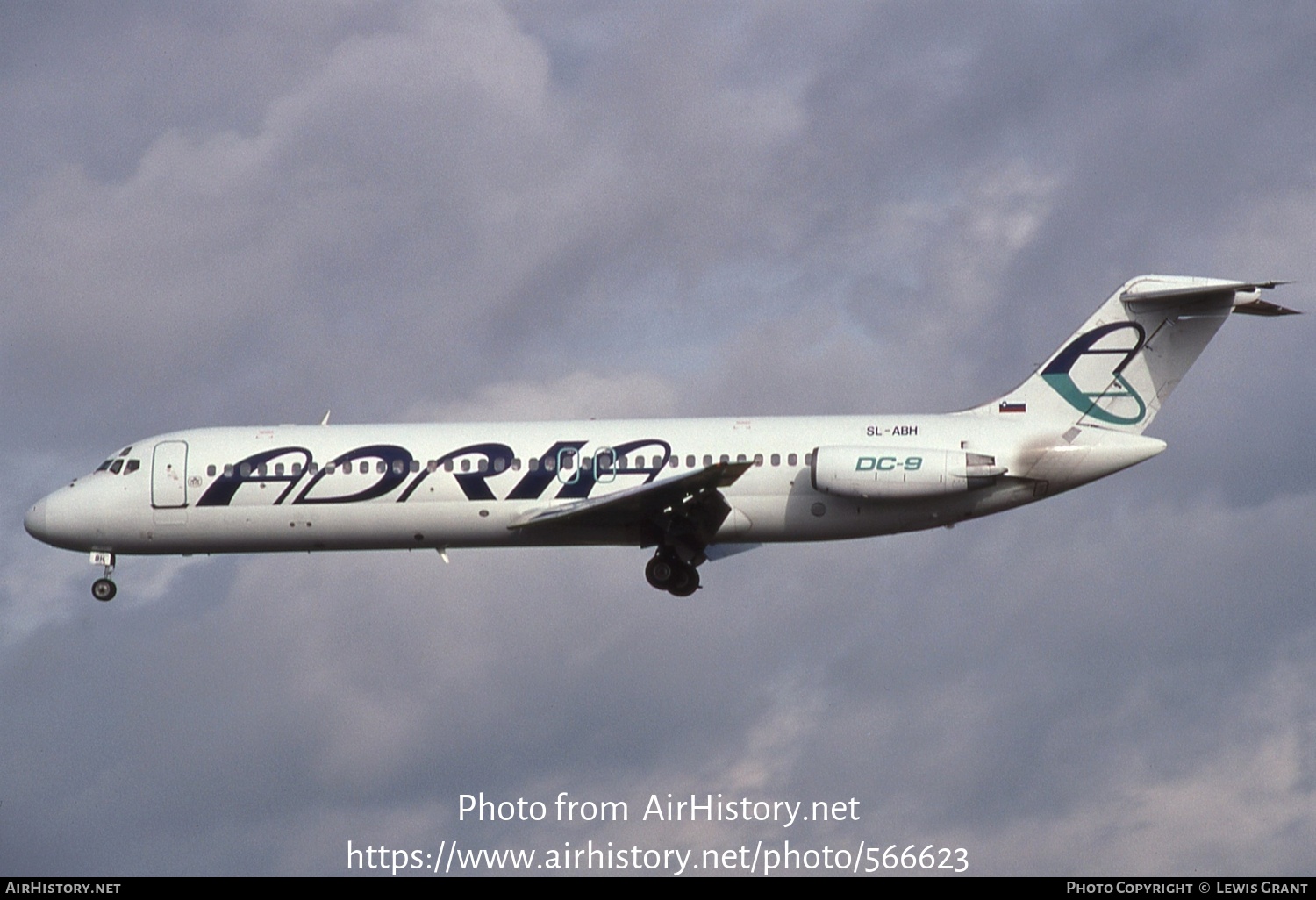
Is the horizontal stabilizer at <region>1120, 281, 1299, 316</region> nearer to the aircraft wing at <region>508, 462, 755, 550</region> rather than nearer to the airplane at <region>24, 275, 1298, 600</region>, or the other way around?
the airplane at <region>24, 275, 1298, 600</region>

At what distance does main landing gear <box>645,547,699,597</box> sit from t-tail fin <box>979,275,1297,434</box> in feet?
23.3

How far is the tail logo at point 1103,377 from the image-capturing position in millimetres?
40125

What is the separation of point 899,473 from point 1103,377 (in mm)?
4908

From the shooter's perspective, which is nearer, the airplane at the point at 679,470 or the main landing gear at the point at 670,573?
the airplane at the point at 679,470

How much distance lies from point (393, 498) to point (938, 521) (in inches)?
427

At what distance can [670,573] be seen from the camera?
40344 millimetres

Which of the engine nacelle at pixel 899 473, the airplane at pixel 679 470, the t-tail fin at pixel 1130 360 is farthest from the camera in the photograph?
the t-tail fin at pixel 1130 360

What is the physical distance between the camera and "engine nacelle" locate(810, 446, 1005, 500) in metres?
38.6

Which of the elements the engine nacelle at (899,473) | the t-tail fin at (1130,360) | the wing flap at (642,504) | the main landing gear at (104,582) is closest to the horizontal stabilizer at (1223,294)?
the t-tail fin at (1130,360)

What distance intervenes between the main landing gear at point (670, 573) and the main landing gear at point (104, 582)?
1134cm

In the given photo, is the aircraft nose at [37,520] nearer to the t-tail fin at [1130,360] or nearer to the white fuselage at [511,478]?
the white fuselage at [511,478]

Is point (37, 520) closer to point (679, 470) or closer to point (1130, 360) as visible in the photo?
point (679, 470)

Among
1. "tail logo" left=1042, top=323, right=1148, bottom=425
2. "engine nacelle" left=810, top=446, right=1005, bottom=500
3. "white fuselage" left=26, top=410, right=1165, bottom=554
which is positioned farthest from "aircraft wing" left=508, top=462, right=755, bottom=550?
"tail logo" left=1042, top=323, right=1148, bottom=425

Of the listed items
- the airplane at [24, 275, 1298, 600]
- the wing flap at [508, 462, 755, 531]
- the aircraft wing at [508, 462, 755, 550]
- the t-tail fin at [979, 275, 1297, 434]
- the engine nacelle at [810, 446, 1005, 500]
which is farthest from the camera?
the t-tail fin at [979, 275, 1297, 434]
